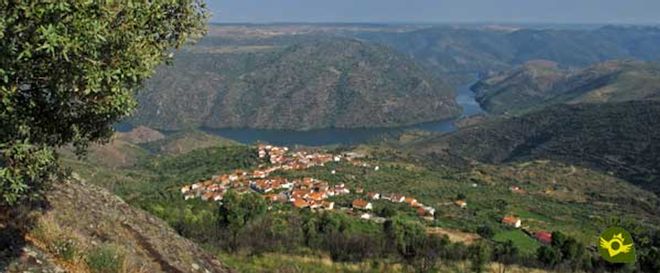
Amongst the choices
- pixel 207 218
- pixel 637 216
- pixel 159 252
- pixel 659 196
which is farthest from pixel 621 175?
pixel 159 252

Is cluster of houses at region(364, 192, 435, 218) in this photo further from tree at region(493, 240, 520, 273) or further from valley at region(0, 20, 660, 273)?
tree at region(493, 240, 520, 273)

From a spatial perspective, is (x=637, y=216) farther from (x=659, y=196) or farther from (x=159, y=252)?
(x=159, y=252)

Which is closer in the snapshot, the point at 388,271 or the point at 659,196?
the point at 388,271

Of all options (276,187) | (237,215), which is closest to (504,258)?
(237,215)

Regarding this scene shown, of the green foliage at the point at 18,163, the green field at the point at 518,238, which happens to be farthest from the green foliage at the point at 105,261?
the green field at the point at 518,238

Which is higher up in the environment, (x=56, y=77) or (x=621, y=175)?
(x=56, y=77)

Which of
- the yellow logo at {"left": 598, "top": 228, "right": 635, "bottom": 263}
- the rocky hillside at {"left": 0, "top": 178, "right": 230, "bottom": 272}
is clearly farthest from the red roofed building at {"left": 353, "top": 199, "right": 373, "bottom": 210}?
the yellow logo at {"left": 598, "top": 228, "right": 635, "bottom": 263}

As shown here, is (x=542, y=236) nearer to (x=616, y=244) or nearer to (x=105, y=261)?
(x=616, y=244)
